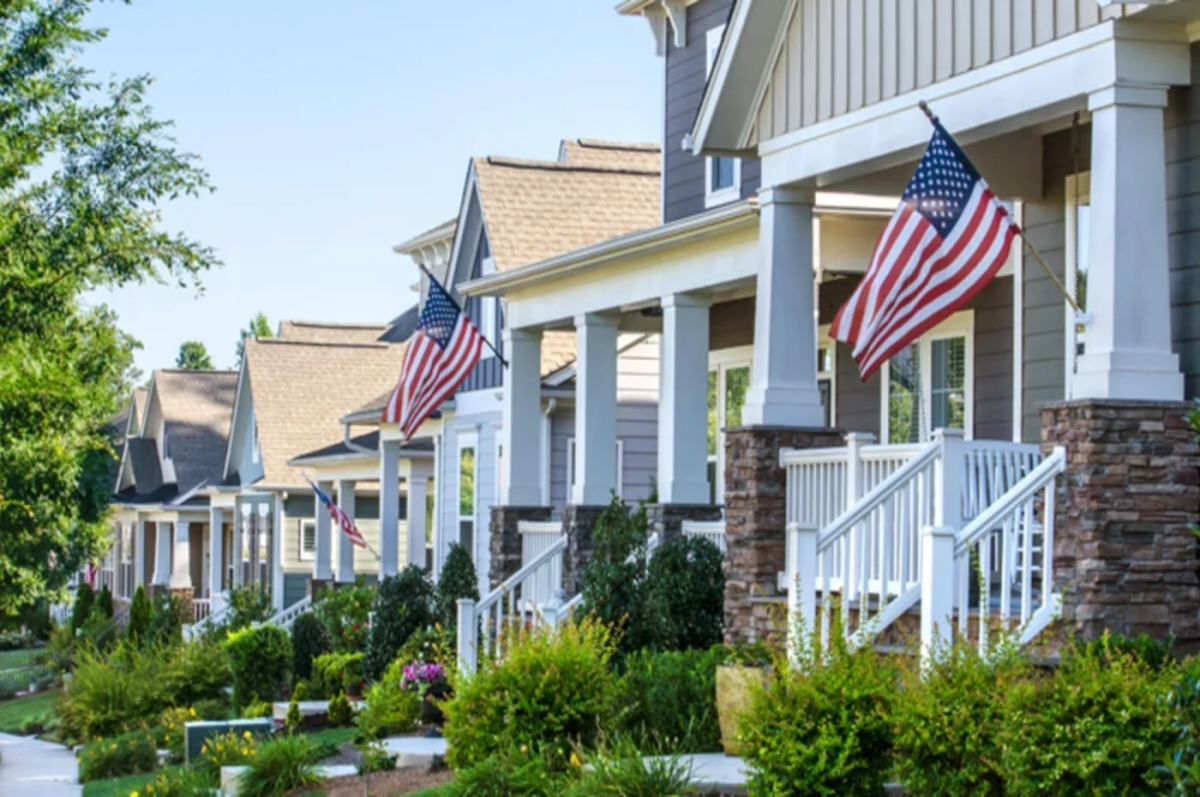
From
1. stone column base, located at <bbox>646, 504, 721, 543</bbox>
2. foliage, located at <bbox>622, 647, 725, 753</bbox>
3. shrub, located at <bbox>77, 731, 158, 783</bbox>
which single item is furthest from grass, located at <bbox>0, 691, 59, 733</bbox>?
foliage, located at <bbox>622, 647, 725, 753</bbox>

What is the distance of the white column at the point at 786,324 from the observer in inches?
605

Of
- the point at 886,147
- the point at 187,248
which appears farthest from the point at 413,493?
the point at 886,147

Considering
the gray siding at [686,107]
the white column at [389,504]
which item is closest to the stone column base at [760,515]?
the gray siding at [686,107]

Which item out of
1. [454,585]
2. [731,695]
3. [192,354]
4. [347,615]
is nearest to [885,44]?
[731,695]

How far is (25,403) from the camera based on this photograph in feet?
72.2

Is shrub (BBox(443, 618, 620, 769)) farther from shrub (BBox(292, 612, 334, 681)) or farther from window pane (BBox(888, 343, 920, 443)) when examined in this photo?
shrub (BBox(292, 612, 334, 681))

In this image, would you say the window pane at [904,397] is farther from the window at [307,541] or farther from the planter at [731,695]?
the window at [307,541]

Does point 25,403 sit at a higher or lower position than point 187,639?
higher

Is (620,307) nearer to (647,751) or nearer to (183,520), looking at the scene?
(647,751)

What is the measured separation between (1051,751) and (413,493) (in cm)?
2542

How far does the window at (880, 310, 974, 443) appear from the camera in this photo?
58.5ft

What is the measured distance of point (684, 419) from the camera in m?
18.9

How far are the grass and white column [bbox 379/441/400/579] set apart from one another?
5868 mm

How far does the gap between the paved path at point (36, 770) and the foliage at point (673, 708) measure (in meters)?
8.82
